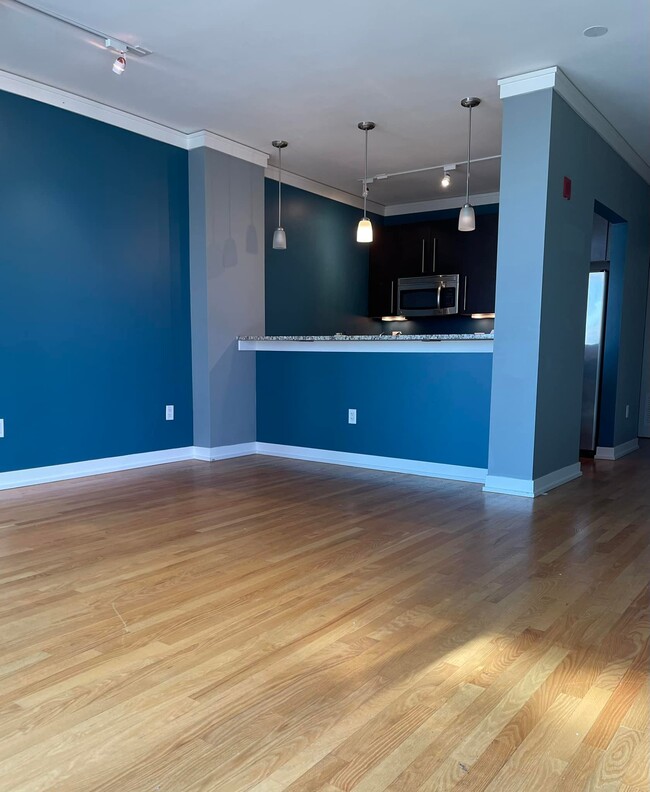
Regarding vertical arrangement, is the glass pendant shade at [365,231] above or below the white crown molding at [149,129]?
below

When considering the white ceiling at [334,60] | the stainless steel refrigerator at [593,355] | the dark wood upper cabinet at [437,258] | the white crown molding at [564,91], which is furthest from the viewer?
the dark wood upper cabinet at [437,258]

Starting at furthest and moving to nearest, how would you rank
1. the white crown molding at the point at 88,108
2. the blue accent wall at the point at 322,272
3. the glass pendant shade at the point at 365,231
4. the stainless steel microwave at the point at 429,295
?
the stainless steel microwave at the point at 429,295
the blue accent wall at the point at 322,272
the glass pendant shade at the point at 365,231
the white crown molding at the point at 88,108

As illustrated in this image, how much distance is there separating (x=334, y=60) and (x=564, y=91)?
139 cm

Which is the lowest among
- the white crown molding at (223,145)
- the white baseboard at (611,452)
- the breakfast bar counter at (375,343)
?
the white baseboard at (611,452)

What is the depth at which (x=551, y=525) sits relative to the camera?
3041 millimetres

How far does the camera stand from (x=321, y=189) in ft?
20.0

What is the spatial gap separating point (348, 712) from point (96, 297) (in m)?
3.44

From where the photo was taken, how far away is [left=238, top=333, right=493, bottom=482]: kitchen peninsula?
401 cm

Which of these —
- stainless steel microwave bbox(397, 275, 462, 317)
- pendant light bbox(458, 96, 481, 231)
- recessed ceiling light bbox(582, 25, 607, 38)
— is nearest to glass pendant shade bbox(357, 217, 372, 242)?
pendant light bbox(458, 96, 481, 231)

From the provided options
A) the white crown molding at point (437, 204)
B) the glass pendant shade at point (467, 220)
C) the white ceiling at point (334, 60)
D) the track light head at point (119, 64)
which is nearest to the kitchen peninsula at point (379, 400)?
the glass pendant shade at point (467, 220)

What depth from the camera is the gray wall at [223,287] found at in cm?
461

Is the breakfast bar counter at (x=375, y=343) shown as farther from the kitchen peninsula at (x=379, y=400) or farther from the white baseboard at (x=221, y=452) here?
the white baseboard at (x=221, y=452)

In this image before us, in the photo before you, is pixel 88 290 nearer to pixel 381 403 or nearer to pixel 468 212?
pixel 381 403

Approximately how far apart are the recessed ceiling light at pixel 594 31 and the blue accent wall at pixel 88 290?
2.87 meters
